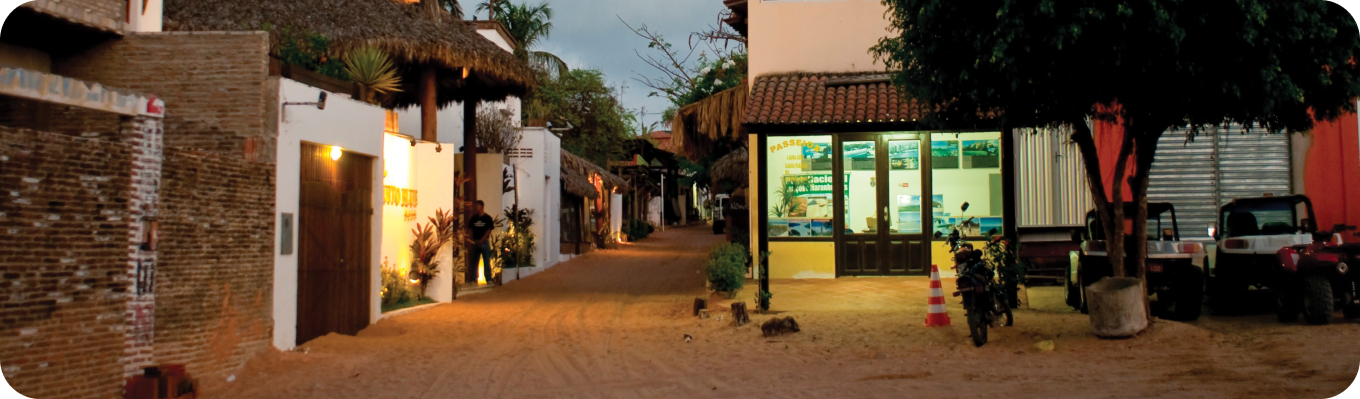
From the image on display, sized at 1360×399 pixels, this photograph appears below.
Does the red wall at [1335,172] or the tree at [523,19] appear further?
the tree at [523,19]

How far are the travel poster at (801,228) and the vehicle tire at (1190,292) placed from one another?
6.13 m

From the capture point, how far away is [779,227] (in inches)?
577

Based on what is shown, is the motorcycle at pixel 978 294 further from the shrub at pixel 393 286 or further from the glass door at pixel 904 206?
the shrub at pixel 393 286

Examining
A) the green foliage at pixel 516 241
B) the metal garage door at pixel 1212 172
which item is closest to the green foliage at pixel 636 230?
the green foliage at pixel 516 241

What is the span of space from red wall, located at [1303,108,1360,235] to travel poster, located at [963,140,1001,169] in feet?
14.0

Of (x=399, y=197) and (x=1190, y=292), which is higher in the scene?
(x=399, y=197)

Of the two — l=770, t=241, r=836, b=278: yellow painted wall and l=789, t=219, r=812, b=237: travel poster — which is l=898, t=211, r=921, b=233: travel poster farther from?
l=789, t=219, r=812, b=237: travel poster

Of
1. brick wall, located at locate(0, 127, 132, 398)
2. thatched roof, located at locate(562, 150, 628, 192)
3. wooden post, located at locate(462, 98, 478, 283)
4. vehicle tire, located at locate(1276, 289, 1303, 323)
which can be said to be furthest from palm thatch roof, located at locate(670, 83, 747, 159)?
thatched roof, located at locate(562, 150, 628, 192)

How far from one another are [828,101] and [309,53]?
23.3 feet

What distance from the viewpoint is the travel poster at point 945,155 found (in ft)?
47.5

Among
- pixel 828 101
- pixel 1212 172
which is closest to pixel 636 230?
pixel 828 101

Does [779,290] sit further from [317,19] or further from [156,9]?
[156,9]

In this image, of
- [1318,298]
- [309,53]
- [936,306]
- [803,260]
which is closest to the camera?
[1318,298]

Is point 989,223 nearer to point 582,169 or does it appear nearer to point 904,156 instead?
point 904,156
